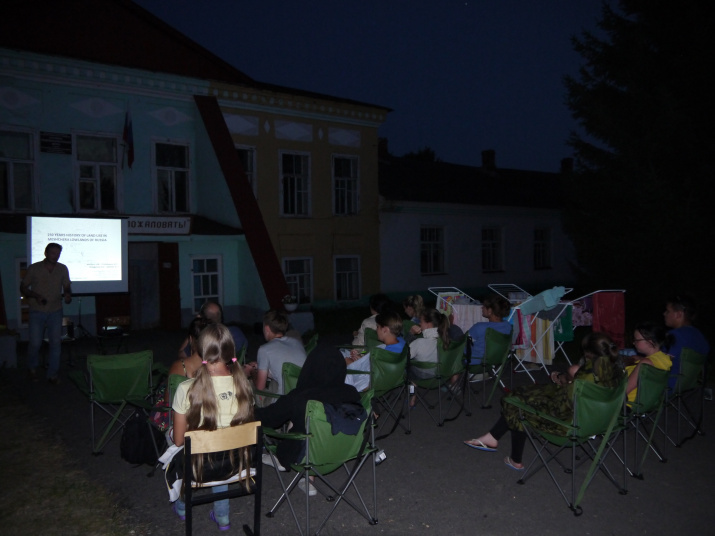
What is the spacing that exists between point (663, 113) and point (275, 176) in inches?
381

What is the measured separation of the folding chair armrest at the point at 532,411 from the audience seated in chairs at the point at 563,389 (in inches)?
4.4

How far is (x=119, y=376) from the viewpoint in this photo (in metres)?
5.25

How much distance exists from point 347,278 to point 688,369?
13.5 metres

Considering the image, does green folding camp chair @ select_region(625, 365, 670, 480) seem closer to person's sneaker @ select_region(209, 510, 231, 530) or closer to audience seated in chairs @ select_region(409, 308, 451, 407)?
audience seated in chairs @ select_region(409, 308, 451, 407)

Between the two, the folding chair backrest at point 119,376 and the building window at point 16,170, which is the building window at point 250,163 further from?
the folding chair backrest at point 119,376

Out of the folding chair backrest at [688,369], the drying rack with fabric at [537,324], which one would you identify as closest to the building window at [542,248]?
the drying rack with fabric at [537,324]

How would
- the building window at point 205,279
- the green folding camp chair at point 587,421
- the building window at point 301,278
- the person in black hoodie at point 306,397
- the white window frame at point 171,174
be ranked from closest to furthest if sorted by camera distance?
the person in black hoodie at point 306,397
the green folding camp chair at point 587,421
the white window frame at point 171,174
the building window at point 205,279
the building window at point 301,278

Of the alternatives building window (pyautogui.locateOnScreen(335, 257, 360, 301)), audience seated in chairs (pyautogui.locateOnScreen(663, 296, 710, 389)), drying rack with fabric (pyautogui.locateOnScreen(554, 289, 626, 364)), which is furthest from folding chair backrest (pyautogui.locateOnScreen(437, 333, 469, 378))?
building window (pyautogui.locateOnScreen(335, 257, 360, 301))

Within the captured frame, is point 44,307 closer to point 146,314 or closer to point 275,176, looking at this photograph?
point 146,314

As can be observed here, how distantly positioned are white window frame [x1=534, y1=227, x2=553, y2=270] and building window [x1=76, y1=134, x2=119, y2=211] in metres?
17.9

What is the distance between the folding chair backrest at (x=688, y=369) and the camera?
539 centimetres

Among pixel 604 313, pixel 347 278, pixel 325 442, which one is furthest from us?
pixel 347 278

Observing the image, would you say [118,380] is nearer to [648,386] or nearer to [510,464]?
[510,464]

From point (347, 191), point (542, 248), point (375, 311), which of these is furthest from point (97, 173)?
point (542, 248)
